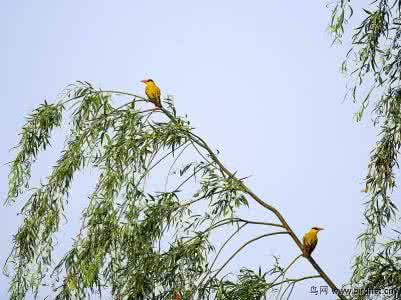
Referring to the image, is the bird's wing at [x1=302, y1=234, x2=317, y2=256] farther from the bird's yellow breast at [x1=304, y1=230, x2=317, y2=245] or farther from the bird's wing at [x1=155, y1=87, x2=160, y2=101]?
the bird's wing at [x1=155, y1=87, x2=160, y2=101]

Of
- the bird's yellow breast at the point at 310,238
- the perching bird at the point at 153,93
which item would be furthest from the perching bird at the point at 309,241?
the perching bird at the point at 153,93

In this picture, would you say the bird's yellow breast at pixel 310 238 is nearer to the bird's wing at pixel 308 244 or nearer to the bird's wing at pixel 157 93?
the bird's wing at pixel 308 244

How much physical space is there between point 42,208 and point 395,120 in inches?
100

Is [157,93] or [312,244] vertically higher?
[157,93]

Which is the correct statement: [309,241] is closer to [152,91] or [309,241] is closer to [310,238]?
[310,238]

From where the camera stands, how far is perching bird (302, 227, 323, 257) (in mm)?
4082

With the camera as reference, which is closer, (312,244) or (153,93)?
(312,244)

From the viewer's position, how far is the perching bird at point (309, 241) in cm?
408

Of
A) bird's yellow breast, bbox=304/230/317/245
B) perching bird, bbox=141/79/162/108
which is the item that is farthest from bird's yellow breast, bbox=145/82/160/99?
bird's yellow breast, bbox=304/230/317/245

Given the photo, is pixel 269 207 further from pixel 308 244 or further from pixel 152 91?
pixel 152 91

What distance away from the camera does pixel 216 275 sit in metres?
3.73

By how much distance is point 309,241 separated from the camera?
416cm

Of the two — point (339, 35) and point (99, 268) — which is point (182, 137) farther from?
point (339, 35)

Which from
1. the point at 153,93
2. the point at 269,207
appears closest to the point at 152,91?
the point at 153,93
